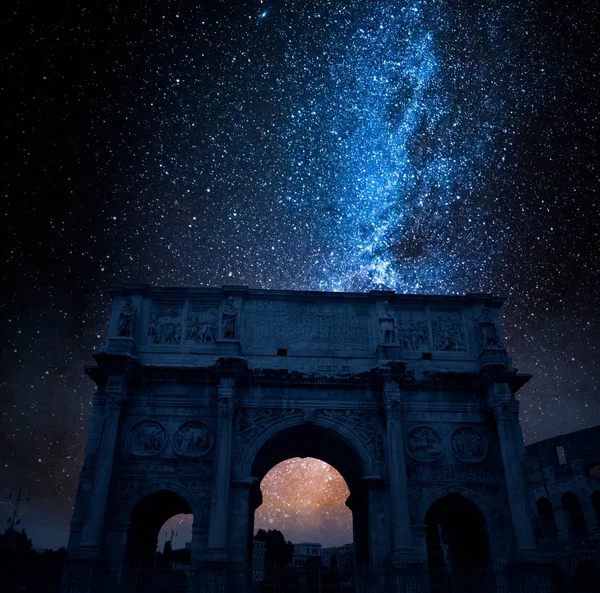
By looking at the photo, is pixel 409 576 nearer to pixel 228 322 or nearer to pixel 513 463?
pixel 513 463

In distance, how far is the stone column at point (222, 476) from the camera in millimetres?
15841

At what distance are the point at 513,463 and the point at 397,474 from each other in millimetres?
3825

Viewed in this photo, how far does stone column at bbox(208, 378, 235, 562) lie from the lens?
1584 centimetres

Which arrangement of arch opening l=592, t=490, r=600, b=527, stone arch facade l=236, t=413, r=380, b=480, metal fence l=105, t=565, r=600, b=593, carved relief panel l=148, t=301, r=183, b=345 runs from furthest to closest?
arch opening l=592, t=490, r=600, b=527, carved relief panel l=148, t=301, r=183, b=345, stone arch facade l=236, t=413, r=380, b=480, metal fence l=105, t=565, r=600, b=593

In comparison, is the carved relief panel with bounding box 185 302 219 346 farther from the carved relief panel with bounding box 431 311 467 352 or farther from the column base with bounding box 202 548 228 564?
the carved relief panel with bounding box 431 311 467 352

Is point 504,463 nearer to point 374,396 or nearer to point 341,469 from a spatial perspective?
point 374,396

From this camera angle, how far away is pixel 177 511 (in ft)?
66.3

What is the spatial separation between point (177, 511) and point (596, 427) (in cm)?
2435

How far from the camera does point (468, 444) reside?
18.5m

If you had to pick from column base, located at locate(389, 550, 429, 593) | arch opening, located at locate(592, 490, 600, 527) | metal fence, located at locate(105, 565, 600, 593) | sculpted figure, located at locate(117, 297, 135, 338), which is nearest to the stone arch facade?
column base, located at locate(389, 550, 429, 593)

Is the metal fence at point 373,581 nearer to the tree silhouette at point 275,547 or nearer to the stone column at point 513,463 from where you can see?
the stone column at point 513,463

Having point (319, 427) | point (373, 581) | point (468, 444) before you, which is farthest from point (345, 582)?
point (468, 444)

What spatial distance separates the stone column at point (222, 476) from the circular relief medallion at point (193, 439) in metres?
0.89

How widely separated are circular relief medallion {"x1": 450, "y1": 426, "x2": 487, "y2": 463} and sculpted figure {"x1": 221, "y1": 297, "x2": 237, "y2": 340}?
8.38m
